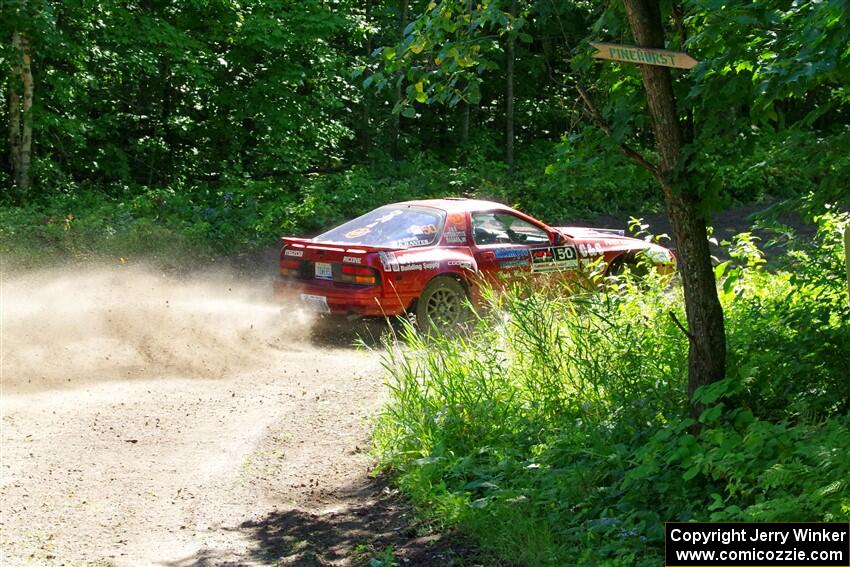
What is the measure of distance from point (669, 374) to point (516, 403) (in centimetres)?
110

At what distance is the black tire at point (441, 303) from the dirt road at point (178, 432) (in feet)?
3.26

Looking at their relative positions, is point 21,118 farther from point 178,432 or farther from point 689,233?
Answer: point 689,233

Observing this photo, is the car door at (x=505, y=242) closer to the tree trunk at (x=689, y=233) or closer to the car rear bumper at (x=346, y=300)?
the car rear bumper at (x=346, y=300)

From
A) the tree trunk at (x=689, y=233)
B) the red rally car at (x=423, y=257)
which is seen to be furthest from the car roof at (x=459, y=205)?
the tree trunk at (x=689, y=233)

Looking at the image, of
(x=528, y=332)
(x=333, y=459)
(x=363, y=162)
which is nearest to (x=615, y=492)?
(x=528, y=332)

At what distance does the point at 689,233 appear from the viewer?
19.4 ft

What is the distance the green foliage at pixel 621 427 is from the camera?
16.1 feet

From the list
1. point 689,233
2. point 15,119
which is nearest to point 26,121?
point 15,119

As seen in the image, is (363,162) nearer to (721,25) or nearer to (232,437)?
(232,437)

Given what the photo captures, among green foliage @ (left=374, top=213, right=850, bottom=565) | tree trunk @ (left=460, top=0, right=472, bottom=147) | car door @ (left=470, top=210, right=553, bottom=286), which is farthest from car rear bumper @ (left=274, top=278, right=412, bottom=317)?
tree trunk @ (left=460, top=0, right=472, bottom=147)

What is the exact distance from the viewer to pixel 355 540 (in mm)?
5812

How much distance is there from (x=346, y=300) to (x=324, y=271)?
0.47 m

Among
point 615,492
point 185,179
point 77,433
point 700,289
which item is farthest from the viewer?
point 185,179

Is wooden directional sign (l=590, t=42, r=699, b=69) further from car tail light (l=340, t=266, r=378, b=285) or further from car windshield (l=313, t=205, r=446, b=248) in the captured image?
car windshield (l=313, t=205, r=446, b=248)
